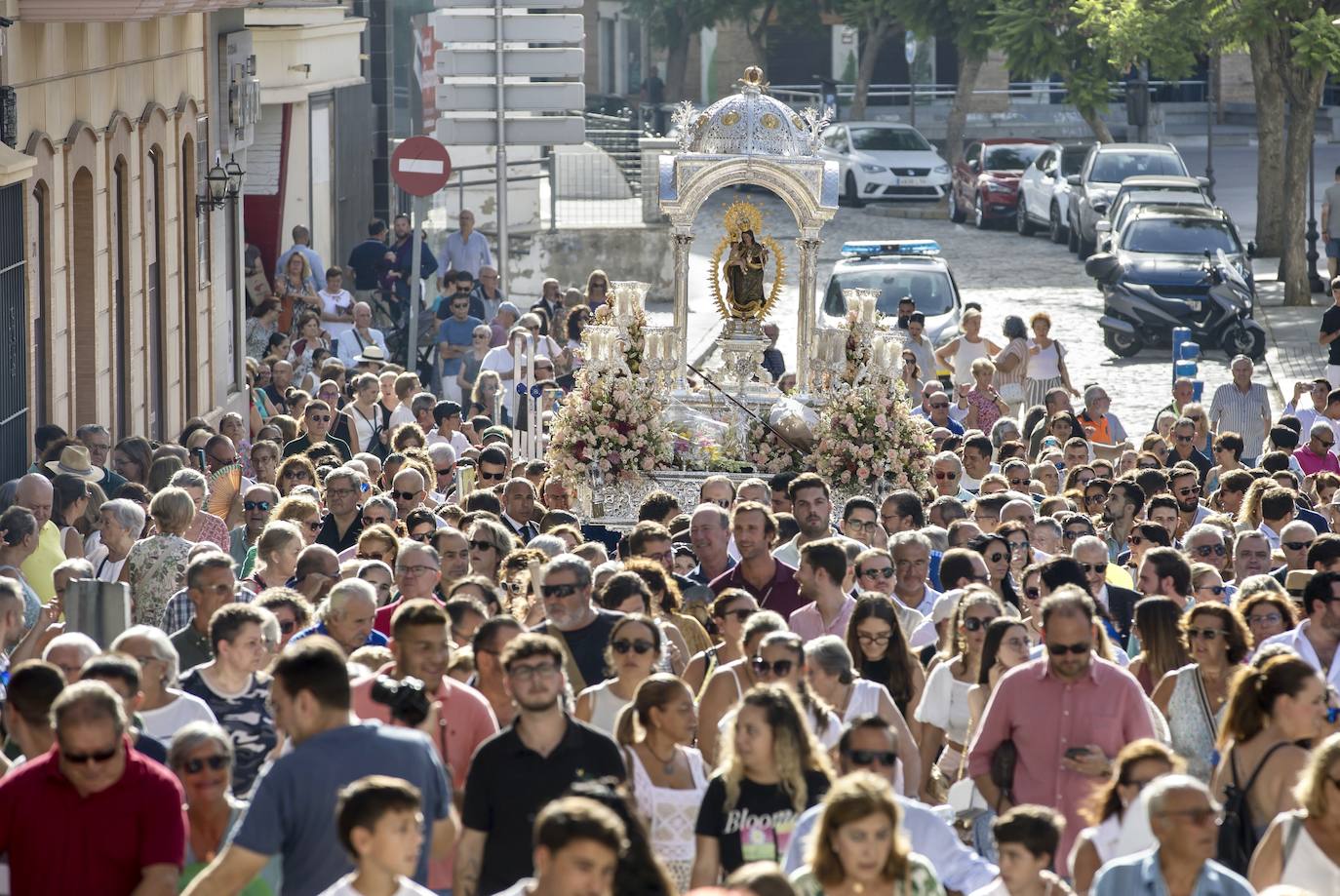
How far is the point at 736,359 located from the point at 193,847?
1161 centimetres

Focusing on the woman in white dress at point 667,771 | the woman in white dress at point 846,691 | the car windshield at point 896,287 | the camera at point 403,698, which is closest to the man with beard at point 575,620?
the woman in white dress at point 846,691

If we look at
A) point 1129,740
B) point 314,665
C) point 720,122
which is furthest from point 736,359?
point 314,665

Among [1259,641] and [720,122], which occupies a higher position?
[720,122]

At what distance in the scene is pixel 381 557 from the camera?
40.3 ft

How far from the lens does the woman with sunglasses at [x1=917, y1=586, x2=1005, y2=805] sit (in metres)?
9.88

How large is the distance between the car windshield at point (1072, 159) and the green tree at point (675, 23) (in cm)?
1853

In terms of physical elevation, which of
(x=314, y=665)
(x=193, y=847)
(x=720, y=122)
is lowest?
(x=193, y=847)

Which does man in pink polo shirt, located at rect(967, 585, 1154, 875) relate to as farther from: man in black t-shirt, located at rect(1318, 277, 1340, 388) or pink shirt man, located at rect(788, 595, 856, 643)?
man in black t-shirt, located at rect(1318, 277, 1340, 388)

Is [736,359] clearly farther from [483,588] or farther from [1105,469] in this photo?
[483,588]

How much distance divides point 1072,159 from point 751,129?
23.0 m

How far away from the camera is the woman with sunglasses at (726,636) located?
1017cm

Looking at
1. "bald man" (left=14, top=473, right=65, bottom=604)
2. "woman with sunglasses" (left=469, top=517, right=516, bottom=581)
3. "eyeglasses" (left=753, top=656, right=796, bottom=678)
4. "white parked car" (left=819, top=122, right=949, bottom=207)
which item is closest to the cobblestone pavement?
"white parked car" (left=819, top=122, right=949, bottom=207)

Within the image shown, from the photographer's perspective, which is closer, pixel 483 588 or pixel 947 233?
pixel 483 588

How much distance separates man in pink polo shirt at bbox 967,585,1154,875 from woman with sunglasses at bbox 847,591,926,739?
108cm
